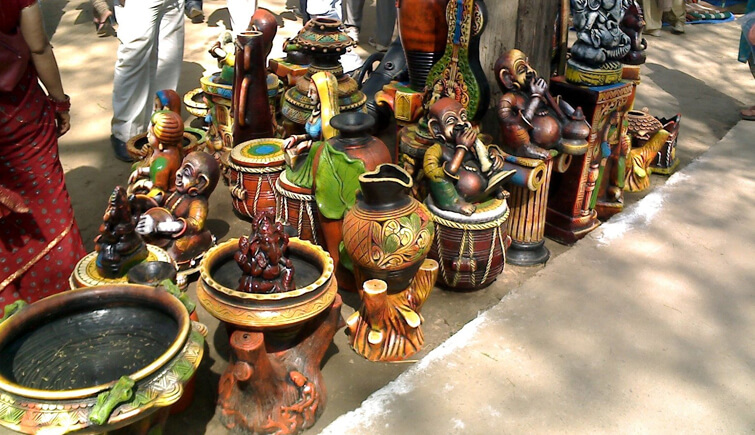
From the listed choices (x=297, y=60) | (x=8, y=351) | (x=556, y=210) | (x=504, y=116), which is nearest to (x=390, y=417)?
(x=8, y=351)

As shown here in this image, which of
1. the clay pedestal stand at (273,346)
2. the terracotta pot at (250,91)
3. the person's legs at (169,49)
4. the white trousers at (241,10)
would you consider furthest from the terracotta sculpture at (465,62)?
the white trousers at (241,10)

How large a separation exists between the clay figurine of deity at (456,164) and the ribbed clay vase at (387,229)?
314 millimetres

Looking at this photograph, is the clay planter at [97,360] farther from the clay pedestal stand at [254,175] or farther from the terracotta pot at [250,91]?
the terracotta pot at [250,91]

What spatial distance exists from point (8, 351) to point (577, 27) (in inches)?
128

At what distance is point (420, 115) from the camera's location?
12.4 feet

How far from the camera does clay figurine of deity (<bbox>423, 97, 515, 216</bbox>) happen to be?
3.16 metres

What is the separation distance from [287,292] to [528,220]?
71.8 inches

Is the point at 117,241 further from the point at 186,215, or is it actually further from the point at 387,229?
the point at 387,229

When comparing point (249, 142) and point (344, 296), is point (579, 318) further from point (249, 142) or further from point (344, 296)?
point (249, 142)

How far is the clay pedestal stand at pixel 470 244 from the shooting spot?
3.19 m

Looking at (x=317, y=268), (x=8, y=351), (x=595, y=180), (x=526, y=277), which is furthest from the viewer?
(x=595, y=180)

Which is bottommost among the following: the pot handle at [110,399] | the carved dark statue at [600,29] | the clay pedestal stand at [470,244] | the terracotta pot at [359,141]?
the clay pedestal stand at [470,244]

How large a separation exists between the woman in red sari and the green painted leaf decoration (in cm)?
117

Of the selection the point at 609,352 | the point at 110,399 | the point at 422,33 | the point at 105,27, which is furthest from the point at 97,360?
the point at 105,27
